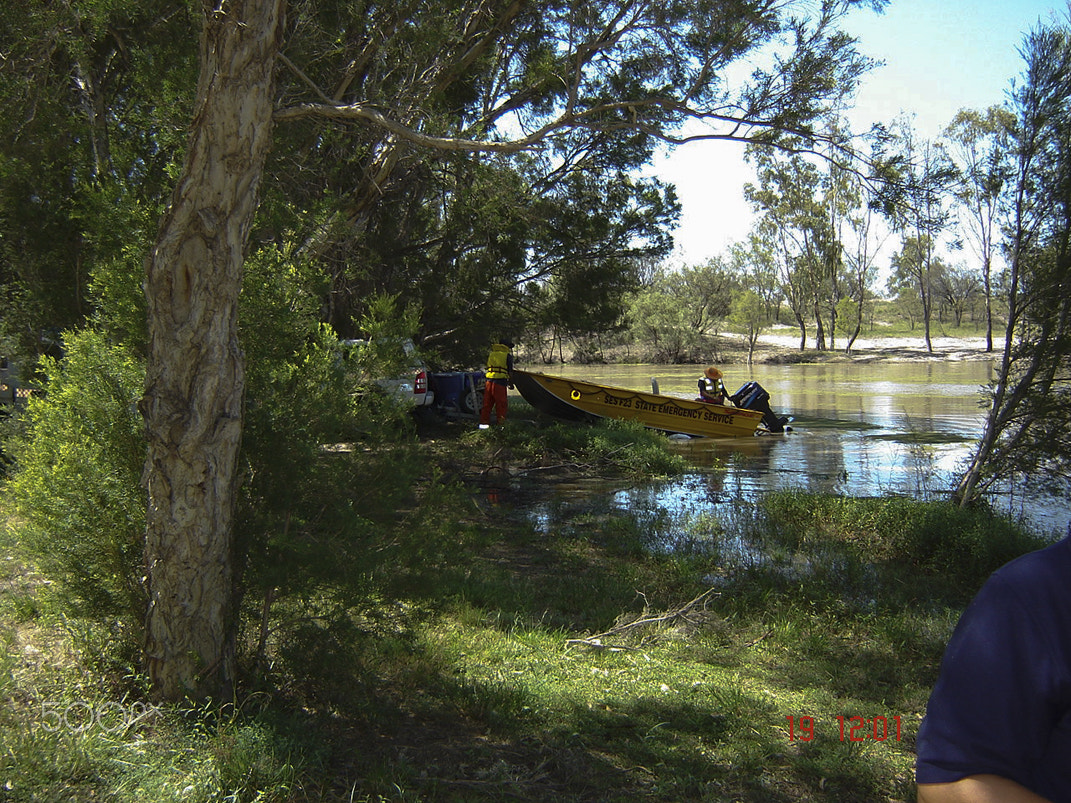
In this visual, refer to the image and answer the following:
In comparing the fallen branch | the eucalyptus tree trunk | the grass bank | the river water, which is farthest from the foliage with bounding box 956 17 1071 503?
the eucalyptus tree trunk

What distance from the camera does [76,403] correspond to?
3.75 m

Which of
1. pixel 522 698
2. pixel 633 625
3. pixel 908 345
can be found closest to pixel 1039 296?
pixel 633 625

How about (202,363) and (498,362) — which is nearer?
(202,363)

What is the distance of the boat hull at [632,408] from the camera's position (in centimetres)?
1634

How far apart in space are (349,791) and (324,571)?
1022 mm

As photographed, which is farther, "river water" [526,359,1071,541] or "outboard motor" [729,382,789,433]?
"outboard motor" [729,382,789,433]

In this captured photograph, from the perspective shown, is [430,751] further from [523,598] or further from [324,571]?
[523,598]

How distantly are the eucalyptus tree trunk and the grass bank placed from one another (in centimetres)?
37

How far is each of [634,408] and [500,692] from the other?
13.0m

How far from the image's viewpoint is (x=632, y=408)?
16.9m

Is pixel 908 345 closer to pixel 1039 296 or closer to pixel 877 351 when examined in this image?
pixel 877 351

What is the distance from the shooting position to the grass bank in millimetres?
3141

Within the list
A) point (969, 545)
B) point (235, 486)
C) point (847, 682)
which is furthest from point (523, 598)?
point (969, 545)

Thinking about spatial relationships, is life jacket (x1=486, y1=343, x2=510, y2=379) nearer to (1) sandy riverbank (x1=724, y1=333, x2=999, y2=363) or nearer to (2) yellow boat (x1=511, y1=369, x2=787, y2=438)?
(2) yellow boat (x1=511, y1=369, x2=787, y2=438)
